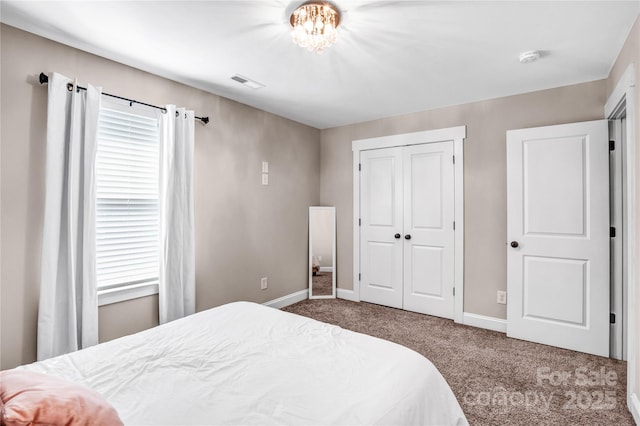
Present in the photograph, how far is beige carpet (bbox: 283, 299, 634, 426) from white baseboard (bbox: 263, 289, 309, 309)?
70 cm

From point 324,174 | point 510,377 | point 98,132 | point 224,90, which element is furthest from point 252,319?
point 324,174

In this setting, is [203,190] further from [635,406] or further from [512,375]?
[635,406]

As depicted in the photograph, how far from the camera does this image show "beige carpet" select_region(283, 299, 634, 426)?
6.44ft

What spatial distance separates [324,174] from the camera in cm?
468

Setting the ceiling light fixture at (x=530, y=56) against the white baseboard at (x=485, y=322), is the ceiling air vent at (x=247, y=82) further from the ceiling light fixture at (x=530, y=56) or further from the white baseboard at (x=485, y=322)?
the white baseboard at (x=485, y=322)

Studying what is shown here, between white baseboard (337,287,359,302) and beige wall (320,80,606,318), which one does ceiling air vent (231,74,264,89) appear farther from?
white baseboard (337,287,359,302)

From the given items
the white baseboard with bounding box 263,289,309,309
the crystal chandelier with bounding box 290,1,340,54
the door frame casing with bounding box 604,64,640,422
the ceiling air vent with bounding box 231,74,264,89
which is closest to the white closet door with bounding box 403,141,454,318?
the white baseboard with bounding box 263,289,309,309

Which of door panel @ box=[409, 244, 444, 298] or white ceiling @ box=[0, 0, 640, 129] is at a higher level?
white ceiling @ box=[0, 0, 640, 129]

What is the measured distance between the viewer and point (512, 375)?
240 centimetres

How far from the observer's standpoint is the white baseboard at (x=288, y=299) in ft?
12.9

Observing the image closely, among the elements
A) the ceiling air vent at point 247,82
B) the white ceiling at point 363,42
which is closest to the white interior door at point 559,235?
the white ceiling at point 363,42

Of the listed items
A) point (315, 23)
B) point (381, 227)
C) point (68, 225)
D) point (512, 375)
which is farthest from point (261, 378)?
point (381, 227)

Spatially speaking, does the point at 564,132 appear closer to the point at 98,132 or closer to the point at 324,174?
the point at 324,174

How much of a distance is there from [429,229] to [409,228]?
0.24m
